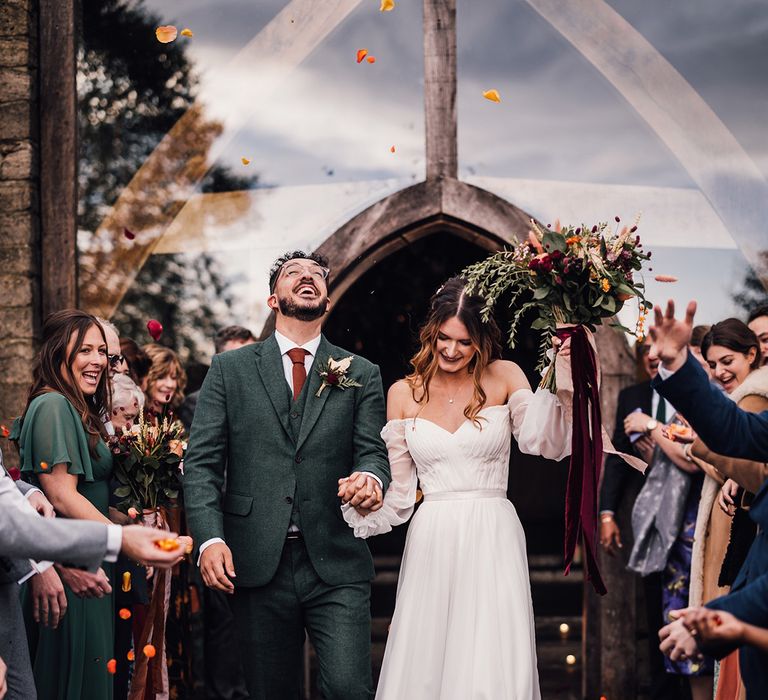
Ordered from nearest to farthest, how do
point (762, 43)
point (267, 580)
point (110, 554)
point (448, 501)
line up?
point (110, 554), point (267, 580), point (448, 501), point (762, 43)

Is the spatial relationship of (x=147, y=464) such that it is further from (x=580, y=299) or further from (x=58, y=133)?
(x=58, y=133)

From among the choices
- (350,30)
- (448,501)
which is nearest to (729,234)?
(350,30)

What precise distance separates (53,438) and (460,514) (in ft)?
5.52

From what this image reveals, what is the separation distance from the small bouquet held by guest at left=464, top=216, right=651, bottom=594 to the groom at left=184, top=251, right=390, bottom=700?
0.77 metres

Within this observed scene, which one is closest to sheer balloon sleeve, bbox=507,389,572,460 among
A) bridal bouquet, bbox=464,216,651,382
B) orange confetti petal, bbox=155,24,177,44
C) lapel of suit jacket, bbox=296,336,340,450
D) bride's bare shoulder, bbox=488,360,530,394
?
bride's bare shoulder, bbox=488,360,530,394

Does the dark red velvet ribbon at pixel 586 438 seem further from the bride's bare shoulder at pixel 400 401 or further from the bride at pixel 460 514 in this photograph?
the bride's bare shoulder at pixel 400 401

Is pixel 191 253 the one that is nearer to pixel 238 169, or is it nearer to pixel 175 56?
pixel 238 169

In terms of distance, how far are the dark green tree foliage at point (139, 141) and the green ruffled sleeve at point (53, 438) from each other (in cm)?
252

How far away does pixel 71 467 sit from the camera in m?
4.38

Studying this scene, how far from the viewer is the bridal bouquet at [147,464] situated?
4.87 metres

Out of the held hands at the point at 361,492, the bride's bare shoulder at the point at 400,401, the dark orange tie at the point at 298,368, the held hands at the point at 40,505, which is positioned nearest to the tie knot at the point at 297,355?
the dark orange tie at the point at 298,368

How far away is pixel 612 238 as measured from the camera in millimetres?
4273

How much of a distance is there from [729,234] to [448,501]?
3.25m

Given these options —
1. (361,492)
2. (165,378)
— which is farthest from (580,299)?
(165,378)
